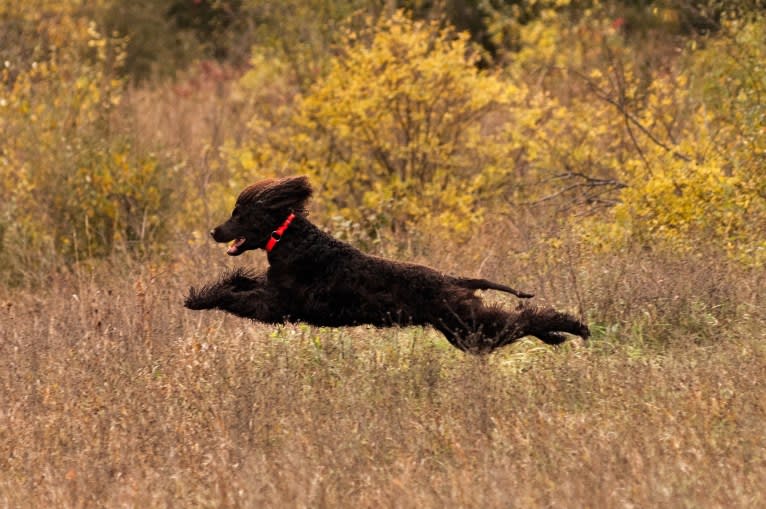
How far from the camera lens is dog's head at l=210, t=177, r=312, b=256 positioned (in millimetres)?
7176

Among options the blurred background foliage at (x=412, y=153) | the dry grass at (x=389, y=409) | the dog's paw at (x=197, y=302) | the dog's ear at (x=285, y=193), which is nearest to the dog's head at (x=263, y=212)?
the dog's ear at (x=285, y=193)

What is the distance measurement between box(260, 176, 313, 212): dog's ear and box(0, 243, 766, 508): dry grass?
904 mm

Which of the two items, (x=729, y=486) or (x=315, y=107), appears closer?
(x=729, y=486)

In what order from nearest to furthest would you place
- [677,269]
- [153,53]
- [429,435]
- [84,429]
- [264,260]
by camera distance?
[429,435] → [84,429] → [677,269] → [264,260] → [153,53]

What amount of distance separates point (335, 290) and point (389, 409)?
899 mm

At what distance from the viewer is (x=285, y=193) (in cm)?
718

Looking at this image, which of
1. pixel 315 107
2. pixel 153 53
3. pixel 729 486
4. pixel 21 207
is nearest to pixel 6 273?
pixel 21 207

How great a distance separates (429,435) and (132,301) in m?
3.61

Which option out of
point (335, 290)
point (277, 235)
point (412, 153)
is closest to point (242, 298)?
point (277, 235)

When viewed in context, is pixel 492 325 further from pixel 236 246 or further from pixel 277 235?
pixel 236 246

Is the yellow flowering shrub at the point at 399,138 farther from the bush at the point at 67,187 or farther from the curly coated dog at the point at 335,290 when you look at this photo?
the curly coated dog at the point at 335,290

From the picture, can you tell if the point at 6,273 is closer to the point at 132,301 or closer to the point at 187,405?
the point at 132,301

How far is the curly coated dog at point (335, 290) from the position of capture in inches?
268

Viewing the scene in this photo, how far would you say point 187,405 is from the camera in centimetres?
658
